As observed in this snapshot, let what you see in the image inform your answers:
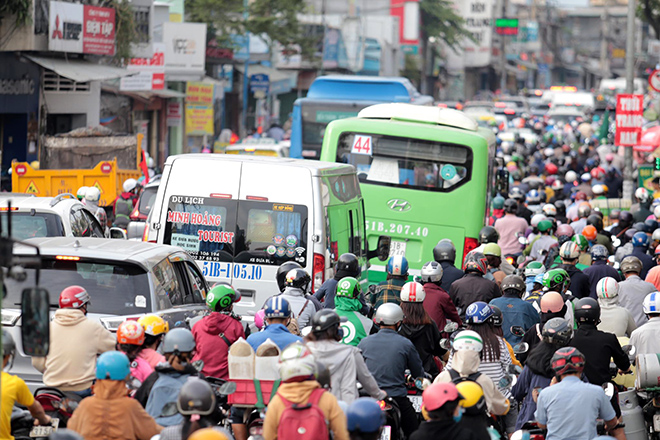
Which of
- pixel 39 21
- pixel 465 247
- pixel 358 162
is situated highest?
pixel 39 21

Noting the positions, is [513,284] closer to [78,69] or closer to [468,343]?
[468,343]

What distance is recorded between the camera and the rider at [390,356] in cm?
805

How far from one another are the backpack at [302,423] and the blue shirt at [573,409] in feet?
5.95

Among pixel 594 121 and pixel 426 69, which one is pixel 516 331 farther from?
pixel 426 69

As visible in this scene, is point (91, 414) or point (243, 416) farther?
point (243, 416)

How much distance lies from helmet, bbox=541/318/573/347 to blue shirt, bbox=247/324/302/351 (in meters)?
1.80

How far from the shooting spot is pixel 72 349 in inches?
297

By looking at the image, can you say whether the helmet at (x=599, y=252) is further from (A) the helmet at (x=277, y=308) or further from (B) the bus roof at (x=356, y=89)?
(B) the bus roof at (x=356, y=89)

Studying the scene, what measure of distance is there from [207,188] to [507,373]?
13.6 feet

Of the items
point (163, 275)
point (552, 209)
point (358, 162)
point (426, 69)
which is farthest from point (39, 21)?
point (426, 69)

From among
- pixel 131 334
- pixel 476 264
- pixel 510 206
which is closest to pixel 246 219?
pixel 476 264

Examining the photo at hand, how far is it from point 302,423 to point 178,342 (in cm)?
120

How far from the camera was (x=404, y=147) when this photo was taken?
56.7 ft

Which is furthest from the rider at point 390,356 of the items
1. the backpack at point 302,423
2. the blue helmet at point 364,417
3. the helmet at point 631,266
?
the helmet at point 631,266
